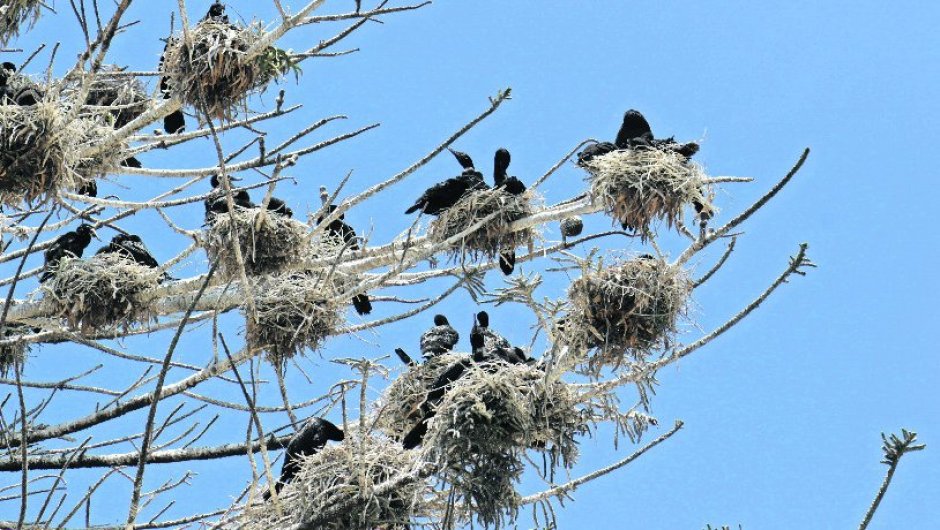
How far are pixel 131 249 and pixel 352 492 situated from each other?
326cm

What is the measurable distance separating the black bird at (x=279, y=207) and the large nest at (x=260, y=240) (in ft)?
0.65

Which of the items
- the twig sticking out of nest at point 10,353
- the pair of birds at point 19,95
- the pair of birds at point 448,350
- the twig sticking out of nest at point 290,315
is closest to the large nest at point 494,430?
the pair of birds at point 448,350

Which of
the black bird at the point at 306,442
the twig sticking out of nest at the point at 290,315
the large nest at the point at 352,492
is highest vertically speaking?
the twig sticking out of nest at the point at 290,315

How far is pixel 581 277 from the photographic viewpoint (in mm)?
10336

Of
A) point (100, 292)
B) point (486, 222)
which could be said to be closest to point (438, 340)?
point (486, 222)

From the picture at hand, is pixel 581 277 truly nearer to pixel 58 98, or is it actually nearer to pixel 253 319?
pixel 253 319

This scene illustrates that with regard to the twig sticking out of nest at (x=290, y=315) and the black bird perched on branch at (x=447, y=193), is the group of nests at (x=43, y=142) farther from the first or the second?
the black bird perched on branch at (x=447, y=193)

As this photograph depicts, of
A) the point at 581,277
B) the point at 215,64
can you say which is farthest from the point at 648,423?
the point at 215,64

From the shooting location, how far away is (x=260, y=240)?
1132cm

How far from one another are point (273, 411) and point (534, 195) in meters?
2.16

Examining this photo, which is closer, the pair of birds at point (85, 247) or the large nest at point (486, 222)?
the large nest at point (486, 222)

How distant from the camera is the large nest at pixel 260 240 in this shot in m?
11.3

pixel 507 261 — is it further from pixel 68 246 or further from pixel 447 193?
pixel 68 246

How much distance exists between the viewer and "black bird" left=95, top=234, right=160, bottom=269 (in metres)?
12.0
